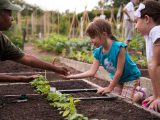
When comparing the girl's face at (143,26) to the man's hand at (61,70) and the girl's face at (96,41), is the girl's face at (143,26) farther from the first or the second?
the man's hand at (61,70)

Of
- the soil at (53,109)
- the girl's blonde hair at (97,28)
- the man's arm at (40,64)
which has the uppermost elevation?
the girl's blonde hair at (97,28)

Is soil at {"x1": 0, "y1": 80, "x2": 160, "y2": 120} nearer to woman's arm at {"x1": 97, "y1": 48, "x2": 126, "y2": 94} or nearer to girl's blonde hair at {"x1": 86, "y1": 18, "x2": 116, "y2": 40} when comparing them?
woman's arm at {"x1": 97, "y1": 48, "x2": 126, "y2": 94}

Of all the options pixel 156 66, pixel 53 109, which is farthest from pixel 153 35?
pixel 53 109

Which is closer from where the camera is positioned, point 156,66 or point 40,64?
point 156,66

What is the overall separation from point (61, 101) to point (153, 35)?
1.18 metres

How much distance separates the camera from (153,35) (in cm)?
389

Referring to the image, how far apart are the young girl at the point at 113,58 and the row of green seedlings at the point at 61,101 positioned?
397 millimetres

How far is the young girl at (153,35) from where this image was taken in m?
3.82

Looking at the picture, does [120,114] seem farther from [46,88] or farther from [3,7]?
[3,7]

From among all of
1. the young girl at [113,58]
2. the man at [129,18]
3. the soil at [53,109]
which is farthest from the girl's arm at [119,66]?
the man at [129,18]

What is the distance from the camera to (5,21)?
A: 170 inches

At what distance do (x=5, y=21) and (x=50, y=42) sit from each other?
49.4 ft

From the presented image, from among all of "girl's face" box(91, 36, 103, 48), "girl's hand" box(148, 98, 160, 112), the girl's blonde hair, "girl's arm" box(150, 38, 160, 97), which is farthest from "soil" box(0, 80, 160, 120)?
the girl's blonde hair

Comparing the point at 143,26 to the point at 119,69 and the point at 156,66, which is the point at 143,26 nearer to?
the point at 156,66
